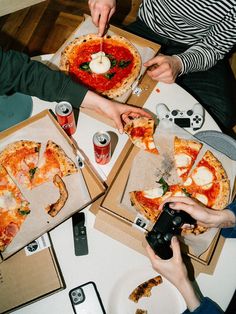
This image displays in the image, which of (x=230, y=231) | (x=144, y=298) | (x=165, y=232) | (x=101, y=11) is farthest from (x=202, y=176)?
(x=101, y=11)

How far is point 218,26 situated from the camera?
183cm

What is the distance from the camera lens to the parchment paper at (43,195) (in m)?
1.41

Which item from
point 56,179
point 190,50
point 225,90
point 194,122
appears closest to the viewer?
point 56,179

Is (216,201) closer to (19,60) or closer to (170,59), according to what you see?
(170,59)

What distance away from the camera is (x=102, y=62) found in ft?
6.27

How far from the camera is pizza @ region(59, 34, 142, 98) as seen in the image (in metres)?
1.85

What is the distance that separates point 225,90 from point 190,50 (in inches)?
14.2

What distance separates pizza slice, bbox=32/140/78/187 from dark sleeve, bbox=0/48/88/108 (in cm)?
25

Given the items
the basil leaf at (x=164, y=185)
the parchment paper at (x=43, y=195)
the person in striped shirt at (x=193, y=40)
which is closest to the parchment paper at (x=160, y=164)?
the basil leaf at (x=164, y=185)

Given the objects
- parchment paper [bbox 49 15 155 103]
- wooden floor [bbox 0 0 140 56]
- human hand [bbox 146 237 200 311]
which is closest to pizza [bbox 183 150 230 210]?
human hand [bbox 146 237 200 311]

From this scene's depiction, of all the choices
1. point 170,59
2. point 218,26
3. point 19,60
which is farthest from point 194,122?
point 19,60

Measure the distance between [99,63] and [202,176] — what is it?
899 mm

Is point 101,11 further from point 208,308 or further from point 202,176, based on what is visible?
point 208,308

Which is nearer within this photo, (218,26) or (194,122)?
(194,122)
